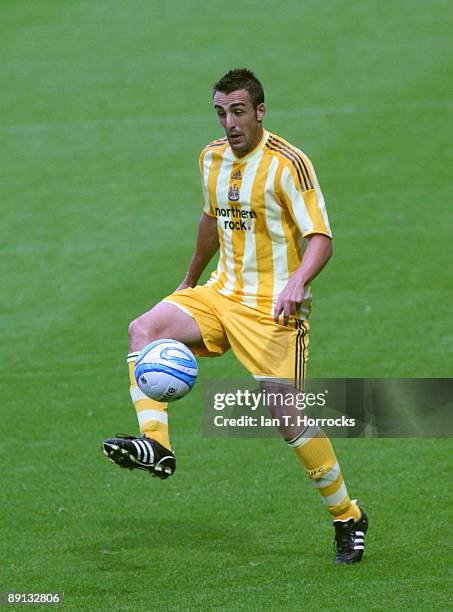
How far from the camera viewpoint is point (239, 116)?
632cm

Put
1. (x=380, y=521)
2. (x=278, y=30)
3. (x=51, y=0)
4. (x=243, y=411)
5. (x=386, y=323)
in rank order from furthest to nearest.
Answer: (x=51, y=0)
(x=278, y=30)
(x=386, y=323)
(x=243, y=411)
(x=380, y=521)

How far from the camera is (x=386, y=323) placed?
36.1ft

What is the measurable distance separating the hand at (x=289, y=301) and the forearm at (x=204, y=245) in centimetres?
107

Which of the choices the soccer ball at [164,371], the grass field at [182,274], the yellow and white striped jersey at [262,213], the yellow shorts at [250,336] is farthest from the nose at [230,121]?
the grass field at [182,274]

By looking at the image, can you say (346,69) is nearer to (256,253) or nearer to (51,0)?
(51,0)

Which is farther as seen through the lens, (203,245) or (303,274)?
(203,245)

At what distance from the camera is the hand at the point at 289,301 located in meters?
5.93

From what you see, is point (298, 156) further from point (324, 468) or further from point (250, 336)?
point (324, 468)

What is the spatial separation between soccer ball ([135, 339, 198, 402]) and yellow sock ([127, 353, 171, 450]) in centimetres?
15

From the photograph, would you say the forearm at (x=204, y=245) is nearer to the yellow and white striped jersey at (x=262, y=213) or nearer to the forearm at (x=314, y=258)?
the yellow and white striped jersey at (x=262, y=213)

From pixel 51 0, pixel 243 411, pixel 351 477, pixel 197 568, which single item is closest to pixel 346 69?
pixel 51 0

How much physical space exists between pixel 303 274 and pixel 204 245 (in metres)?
1.08

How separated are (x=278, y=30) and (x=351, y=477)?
1427 centimetres
